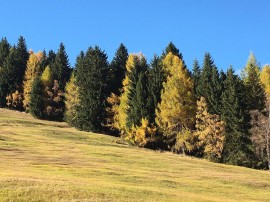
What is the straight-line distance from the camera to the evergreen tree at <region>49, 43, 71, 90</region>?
333 feet

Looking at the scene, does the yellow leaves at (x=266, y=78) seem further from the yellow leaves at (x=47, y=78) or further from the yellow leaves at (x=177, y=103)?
the yellow leaves at (x=47, y=78)

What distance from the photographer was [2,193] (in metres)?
20.3

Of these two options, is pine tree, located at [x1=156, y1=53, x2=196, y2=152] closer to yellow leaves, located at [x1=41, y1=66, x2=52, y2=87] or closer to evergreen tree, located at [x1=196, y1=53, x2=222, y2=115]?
evergreen tree, located at [x1=196, y1=53, x2=222, y2=115]

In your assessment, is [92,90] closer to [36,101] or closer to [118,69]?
[118,69]

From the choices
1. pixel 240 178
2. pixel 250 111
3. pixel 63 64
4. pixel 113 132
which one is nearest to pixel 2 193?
pixel 240 178

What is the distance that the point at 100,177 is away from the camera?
32562 mm

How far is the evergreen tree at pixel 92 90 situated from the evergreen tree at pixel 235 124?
25.7m

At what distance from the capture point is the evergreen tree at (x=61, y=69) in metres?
101

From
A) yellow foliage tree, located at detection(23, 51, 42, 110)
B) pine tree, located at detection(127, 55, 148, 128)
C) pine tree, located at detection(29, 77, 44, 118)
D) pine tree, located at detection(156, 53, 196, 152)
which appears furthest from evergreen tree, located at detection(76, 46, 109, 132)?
yellow foliage tree, located at detection(23, 51, 42, 110)

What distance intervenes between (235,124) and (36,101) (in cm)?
4750

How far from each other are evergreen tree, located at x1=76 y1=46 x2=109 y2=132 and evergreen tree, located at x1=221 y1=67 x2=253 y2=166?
84.3 feet

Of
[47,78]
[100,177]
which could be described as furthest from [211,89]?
[47,78]

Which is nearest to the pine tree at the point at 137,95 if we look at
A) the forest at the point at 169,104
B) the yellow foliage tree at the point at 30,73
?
the forest at the point at 169,104

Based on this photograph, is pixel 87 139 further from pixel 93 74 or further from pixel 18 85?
pixel 18 85
